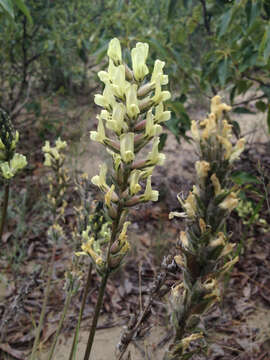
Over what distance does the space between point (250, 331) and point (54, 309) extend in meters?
1.56

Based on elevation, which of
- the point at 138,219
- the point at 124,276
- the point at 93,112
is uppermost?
the point at 93,112

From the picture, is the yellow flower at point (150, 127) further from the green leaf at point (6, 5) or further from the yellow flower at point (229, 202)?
the green leaf at point (6, 5)

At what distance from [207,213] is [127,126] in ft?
1.40

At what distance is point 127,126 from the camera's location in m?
1.07

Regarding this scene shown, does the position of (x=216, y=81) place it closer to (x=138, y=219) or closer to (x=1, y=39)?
(x=138, y=219)

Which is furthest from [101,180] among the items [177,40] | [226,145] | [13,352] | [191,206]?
[177,40]

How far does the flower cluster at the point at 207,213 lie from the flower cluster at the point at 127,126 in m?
0.29

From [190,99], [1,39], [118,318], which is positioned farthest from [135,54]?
[190,99]

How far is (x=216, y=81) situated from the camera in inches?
128

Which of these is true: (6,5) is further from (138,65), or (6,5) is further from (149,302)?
(149,302)

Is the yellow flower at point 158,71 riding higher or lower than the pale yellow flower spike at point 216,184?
higher

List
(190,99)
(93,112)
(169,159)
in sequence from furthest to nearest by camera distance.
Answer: (190,99) < (93,112) < (169,159)

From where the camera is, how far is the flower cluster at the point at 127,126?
1.05 metres

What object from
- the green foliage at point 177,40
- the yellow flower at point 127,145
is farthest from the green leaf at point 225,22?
the yellow flower at point 127,145
